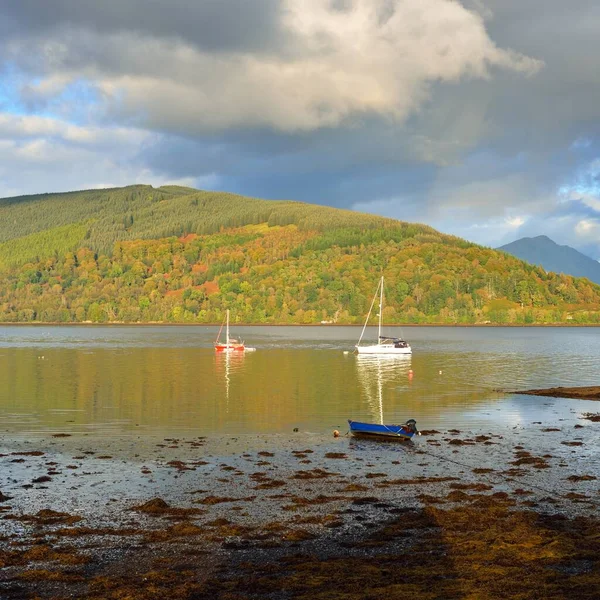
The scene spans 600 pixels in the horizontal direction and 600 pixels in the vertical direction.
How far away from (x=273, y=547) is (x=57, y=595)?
18.1 feet

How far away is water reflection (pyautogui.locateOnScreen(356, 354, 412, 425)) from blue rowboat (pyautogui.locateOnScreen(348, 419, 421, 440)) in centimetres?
644

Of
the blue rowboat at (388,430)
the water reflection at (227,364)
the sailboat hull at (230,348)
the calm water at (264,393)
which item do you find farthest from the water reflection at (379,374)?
the sailboat hull at (230,348)

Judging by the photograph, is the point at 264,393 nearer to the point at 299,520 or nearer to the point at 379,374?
the point at 379,374

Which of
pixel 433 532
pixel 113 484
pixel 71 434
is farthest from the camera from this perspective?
pixel 71 434

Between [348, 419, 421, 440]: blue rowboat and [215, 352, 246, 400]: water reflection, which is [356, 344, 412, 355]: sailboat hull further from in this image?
[348, 419, 421, 440]: blue rowboat

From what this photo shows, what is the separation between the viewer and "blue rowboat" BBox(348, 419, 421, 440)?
1394 inches

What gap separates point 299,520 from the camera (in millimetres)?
21016

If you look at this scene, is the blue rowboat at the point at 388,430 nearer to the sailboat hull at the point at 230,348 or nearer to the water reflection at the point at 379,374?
the water reflection at the point at 379,374

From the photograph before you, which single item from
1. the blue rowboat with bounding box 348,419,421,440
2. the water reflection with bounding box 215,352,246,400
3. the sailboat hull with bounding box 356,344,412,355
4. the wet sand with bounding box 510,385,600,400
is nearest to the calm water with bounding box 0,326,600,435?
the water reflection with bounding box 215,352,246,400

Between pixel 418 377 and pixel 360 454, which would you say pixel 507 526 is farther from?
pixel 418 377

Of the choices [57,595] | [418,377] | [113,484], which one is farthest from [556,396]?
[57,595]

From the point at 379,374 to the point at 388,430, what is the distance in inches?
1711

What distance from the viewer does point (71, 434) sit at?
1487 inches

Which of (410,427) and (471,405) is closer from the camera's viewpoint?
(410,427)
